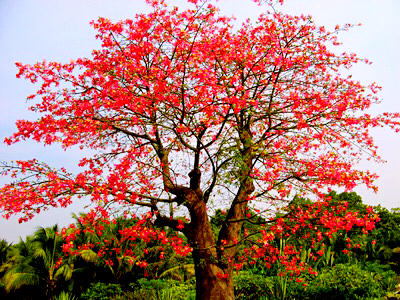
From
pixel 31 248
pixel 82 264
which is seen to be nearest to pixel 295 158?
pixel 82 264

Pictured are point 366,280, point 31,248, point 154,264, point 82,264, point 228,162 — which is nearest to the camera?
point 228,162

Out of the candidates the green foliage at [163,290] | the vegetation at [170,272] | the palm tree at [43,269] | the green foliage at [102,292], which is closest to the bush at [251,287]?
the vegetation at [170,272]

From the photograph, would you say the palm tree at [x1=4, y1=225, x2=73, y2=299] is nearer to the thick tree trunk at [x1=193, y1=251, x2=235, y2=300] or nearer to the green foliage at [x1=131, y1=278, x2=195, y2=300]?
the green foliage at [x1=131, y1=278, x2=195, y2=300]

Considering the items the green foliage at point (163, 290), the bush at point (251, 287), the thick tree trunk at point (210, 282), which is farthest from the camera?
the bush at point (251, 287)

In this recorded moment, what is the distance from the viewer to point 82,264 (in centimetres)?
1972

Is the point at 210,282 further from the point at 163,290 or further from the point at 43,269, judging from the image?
the point at 43,269

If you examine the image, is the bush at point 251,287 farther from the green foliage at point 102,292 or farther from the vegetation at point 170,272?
the green foliage at point 102,292

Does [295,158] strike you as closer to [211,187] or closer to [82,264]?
[211,187]

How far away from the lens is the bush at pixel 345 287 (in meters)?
13.5

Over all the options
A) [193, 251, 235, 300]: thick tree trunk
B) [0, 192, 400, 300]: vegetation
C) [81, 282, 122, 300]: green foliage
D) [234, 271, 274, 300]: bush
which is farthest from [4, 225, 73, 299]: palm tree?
[193, 251, 235, 300]: thick tree trunk

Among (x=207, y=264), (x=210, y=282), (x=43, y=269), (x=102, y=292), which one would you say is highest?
(x=43, y=269)

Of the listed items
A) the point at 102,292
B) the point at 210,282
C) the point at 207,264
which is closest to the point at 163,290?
the point at 102,292

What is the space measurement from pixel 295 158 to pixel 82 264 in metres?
14.2

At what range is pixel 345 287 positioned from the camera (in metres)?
13.7
